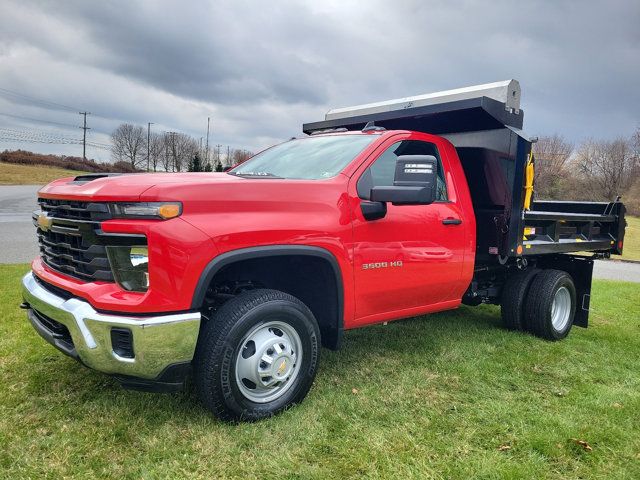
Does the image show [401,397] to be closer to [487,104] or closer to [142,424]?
[142,424]

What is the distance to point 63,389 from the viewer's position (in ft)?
11.5

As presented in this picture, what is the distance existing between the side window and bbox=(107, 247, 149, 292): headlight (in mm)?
1610

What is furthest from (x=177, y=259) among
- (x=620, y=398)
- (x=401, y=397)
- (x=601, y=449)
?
(x=620, y=398)

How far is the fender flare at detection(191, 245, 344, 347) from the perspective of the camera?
2826 mm

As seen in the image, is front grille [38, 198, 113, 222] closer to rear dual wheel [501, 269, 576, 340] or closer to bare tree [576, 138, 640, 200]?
rear dual wheel [501, 269, 576, 340]

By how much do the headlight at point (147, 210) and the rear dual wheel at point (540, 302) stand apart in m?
4.10

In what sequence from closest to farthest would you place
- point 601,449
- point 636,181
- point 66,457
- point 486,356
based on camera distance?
point 66,457
point 601,449
point 486,356
point 636,181

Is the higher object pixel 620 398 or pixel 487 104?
pixel 487 104

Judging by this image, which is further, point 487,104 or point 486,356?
point 486,356

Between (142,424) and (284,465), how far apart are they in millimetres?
990

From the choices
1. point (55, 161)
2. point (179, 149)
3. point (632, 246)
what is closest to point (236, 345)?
point (632, 246)

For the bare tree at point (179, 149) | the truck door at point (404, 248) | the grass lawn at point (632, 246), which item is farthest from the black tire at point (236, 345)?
the bare tree at point (179, 149)

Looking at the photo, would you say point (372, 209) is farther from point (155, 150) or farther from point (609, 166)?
point (155, 150)

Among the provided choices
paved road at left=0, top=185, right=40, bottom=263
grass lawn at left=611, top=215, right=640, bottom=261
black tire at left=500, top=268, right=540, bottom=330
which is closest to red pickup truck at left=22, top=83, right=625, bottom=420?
black tire at left=500, top=268, right=540, bottom=330
